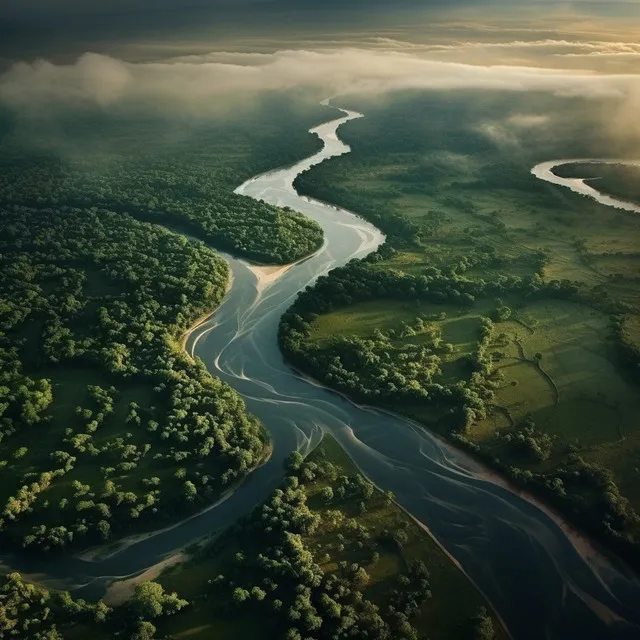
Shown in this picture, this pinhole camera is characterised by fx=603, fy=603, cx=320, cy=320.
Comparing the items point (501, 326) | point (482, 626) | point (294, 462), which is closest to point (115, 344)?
point (294, 462)

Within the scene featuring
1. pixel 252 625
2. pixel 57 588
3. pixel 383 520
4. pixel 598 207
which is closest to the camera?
pixel 252 625

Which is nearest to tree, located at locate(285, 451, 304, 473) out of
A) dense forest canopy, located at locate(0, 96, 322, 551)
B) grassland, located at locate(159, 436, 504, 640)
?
grassland, located at locate(159, 436, 504, 640)

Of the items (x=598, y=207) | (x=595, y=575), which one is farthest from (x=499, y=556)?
(x=598, y=207)

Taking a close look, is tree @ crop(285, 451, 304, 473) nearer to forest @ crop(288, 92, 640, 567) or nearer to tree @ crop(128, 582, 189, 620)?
forest @ crop(288, 92, 640, 567)

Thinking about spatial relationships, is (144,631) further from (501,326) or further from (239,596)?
(501,326)

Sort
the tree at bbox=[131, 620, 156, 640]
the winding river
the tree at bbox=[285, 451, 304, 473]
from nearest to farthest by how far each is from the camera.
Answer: the tree at bbox=[131, 620, 156, 640] < the winding river < the tree at bbox=[285, 451, 304, 473]

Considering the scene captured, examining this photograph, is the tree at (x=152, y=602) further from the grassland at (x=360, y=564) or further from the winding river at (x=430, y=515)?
the winding river at (x=430, y=515)

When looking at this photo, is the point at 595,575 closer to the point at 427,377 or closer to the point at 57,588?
the point at 427,377
